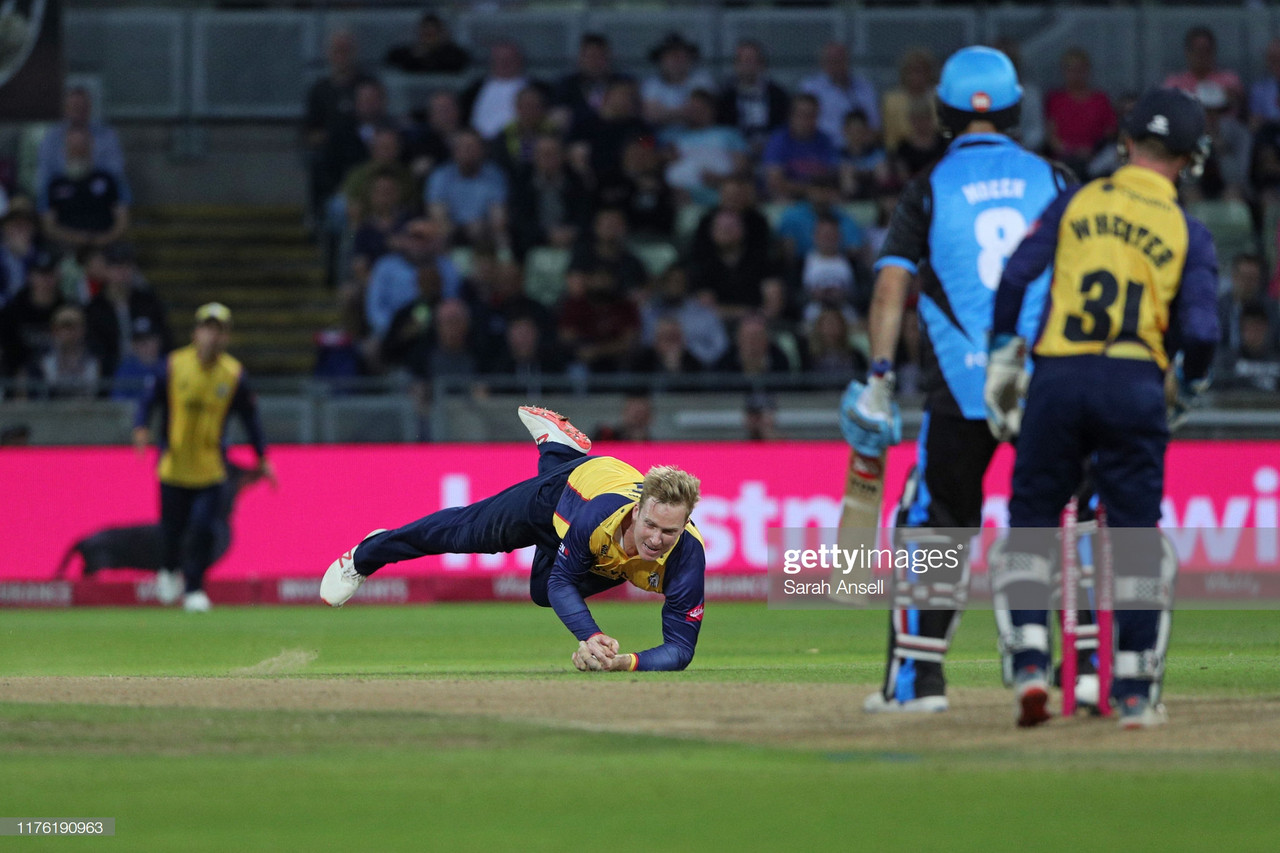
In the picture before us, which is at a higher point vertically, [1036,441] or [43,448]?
[1036,441]

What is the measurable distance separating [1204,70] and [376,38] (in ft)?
33.3

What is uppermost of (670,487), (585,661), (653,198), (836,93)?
(836,93)

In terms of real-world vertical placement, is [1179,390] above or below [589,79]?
below

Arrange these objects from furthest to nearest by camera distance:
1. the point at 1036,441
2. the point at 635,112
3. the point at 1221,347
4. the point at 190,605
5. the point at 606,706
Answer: the point at 635,112
the point at 1221,347
the point at 190,605
the point at 606,706
the point at 1036,441

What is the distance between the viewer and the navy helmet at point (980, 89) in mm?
7520

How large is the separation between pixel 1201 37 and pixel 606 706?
16.6 meters

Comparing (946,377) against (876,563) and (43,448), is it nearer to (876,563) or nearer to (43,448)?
(876,563)

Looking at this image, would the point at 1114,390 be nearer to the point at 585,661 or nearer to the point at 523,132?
the point at 585,661

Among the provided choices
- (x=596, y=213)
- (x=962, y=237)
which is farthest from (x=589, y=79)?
(x=962, y=237)

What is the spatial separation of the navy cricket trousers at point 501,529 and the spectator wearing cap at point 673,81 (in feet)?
41.3

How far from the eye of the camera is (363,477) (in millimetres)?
17609

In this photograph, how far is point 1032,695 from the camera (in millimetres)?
6391

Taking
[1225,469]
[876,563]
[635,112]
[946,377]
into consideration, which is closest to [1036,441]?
[946,377]

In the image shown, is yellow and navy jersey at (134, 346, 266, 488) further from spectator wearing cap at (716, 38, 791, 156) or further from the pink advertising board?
spectator wearing cap at (716, 38, 791, 156)
